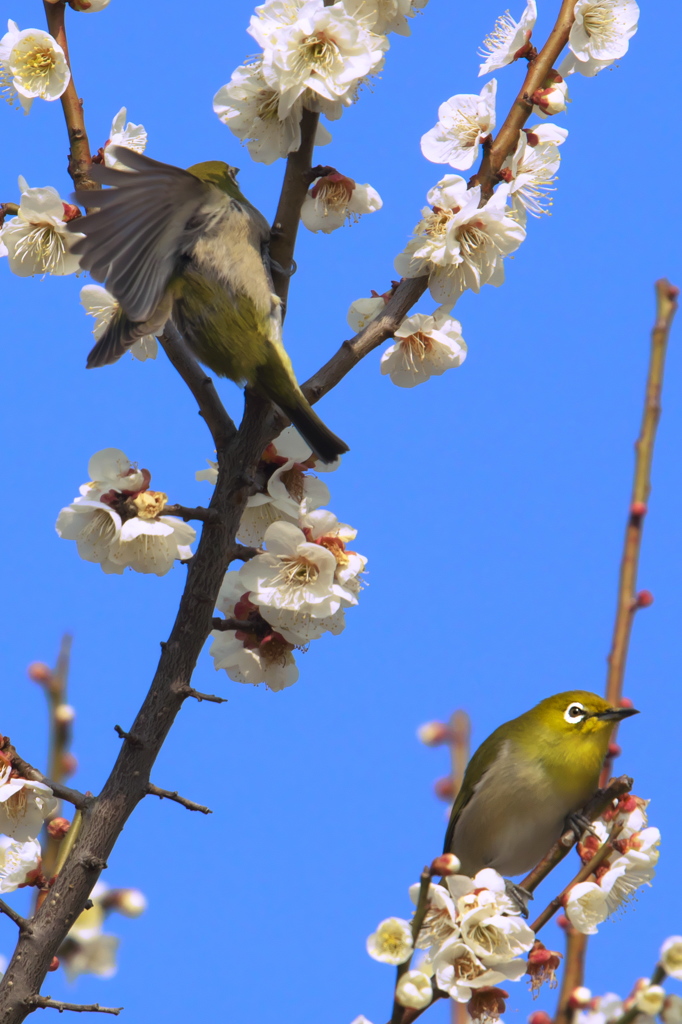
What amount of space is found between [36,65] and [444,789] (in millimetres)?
3340

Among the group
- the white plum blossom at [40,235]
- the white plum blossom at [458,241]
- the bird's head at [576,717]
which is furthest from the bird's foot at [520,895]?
the white plum blossom at [40,235]

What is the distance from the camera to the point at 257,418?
3.48m

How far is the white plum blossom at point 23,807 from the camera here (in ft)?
10.3

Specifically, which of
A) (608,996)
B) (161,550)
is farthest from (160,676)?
(608,996)

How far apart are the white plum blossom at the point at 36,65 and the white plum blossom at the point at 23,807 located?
7.33 feet

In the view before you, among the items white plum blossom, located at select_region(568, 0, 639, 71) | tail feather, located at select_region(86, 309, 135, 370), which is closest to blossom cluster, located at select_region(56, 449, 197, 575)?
tail feather, located at select_region(86, 309, 135, 370)

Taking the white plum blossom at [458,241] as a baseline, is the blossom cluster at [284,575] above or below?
below

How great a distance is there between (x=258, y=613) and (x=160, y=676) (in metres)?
0.62

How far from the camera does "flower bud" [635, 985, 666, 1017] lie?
2340 millimetres

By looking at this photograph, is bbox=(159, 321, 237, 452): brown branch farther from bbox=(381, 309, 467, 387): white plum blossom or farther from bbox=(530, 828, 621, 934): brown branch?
bbox=(530, 828, 621, 934): brown branch

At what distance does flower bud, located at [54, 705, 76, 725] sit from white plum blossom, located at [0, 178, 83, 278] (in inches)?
64.6

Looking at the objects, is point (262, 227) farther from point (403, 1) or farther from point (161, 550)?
point (161, 550)

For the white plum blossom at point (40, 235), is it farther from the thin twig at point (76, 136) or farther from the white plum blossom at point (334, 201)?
the white plum blossom at point (334, 201)

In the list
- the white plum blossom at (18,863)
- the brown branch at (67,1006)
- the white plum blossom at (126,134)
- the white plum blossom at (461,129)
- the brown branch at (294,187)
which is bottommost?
the brown branch at (67,1006)
